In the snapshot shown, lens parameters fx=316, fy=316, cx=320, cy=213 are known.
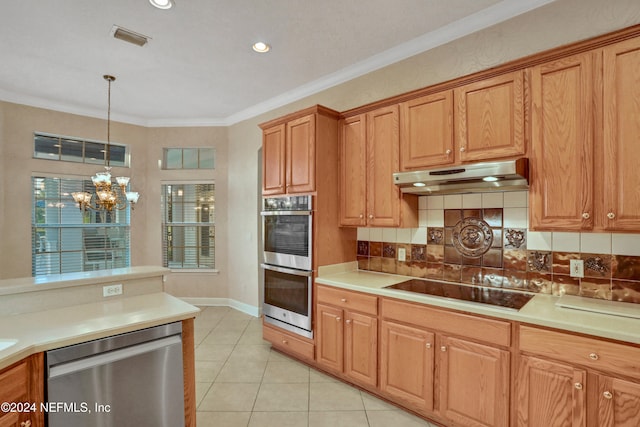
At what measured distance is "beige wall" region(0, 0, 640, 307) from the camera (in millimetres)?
2223

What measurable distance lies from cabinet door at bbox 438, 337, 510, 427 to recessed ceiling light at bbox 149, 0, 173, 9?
3.10 meters

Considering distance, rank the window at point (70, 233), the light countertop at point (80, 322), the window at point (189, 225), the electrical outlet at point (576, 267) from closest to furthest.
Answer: the light countertop at point (80, 322) → the electrical outlet at point (576, 267) → the window at point (70, 233) → the window at point (189, 225)

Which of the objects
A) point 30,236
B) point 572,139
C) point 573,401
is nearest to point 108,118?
point 30,236

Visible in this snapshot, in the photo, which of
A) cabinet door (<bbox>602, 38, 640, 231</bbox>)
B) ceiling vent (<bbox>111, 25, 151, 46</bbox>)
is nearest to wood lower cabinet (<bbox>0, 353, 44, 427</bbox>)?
ceiling vent (<bbox>111, 25, 151, 46</bbox>)

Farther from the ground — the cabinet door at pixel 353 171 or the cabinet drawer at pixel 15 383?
the cabinet door at pixel 353 171

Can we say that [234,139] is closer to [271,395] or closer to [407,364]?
[271,395]

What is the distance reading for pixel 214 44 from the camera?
291 centimetres

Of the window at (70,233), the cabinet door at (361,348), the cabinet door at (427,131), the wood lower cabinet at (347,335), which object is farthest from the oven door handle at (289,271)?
the window at (70,233)

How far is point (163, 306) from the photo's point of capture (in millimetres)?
1992

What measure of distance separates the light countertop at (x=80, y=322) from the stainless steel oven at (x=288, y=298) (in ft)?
4.02

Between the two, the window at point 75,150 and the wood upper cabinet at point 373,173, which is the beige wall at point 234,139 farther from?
the wood upper cabinet at point 373,173

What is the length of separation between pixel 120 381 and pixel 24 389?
38 centimetres

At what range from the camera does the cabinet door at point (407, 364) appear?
2.20 metres

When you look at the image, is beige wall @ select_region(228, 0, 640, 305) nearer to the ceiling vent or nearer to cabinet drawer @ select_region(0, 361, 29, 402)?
→ the ceiling vent
